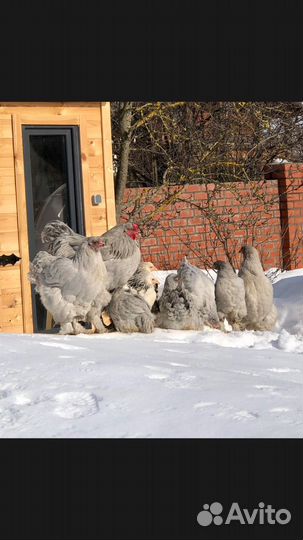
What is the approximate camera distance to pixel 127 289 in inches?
291

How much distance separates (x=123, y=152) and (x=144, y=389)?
24.2ft

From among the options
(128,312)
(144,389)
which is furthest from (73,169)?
(144,389)

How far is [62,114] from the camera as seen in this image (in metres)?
8.00

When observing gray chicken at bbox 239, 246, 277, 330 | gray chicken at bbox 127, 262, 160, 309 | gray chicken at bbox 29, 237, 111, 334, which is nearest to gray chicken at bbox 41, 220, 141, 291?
gray chicken at bbox 29, 237, 111, 334

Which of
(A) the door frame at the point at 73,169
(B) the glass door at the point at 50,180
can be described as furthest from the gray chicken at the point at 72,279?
(A) the door frame at the point at 73,169

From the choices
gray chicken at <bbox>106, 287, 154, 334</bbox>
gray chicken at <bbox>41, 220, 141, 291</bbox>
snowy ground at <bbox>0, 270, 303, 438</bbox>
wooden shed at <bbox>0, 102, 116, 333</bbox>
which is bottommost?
snowy ground at <bbox>0, 270, 303, 438</bbox>

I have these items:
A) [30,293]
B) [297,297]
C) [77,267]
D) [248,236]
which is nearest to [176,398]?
[77,267]

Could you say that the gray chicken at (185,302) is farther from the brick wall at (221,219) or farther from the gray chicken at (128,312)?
the brick wall at (221,219)

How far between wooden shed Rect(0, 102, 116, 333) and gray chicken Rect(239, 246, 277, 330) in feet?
4.36

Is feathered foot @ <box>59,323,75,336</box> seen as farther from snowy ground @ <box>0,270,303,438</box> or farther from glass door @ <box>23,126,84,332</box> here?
glass door @ <box>23,126,84,332</box>

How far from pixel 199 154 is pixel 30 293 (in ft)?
19.5

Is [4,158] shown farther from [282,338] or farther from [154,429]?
[154,429]

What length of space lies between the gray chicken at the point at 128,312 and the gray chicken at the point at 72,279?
0.23 metres

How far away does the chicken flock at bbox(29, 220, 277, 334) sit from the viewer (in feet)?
22.4
